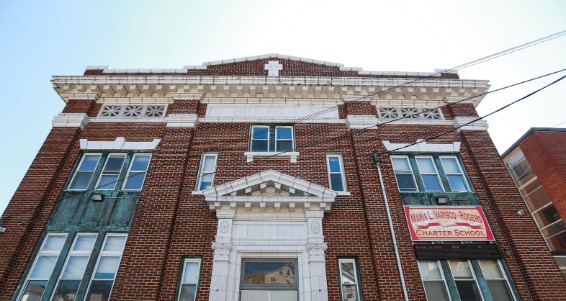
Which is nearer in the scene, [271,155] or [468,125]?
[271,155]

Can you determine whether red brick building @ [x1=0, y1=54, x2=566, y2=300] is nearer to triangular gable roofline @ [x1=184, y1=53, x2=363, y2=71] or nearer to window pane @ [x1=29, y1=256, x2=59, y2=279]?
window pane @ [x1=29, y1=256, x2=59, y2=279]

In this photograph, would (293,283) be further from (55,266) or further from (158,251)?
(55,266)

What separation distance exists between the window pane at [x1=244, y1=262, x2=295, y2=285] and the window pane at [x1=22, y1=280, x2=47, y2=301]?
5.62 m

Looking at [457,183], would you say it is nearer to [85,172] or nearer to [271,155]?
[271,155]

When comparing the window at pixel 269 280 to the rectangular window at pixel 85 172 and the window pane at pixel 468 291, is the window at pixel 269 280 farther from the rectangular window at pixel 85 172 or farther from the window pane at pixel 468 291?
the rectangular window at pixel 85 172

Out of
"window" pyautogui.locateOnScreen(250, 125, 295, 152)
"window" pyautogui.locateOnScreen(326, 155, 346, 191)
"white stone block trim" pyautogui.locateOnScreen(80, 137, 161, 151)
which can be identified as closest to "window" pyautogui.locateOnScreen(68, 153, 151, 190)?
"white stone block trim" pyautogui.locateOnScreen(80, 137, 161, 151)

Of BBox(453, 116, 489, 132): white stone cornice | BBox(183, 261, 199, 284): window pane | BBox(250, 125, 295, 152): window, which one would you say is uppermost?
BBox(453, 116, 489, 132): white stone cornice

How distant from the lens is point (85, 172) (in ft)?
38.0

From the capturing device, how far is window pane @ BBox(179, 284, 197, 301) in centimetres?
895

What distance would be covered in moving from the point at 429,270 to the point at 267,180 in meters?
5.42

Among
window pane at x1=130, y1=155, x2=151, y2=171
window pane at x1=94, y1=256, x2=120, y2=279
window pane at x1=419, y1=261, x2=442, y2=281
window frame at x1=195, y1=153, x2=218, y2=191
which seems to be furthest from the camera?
window pane at x1=130, y1=155, x2=151, y2=171

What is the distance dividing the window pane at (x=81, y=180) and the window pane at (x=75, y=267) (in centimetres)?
255

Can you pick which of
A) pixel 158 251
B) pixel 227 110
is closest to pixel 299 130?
pixel 227 110

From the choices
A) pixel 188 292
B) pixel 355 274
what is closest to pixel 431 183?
pixel 355 274
